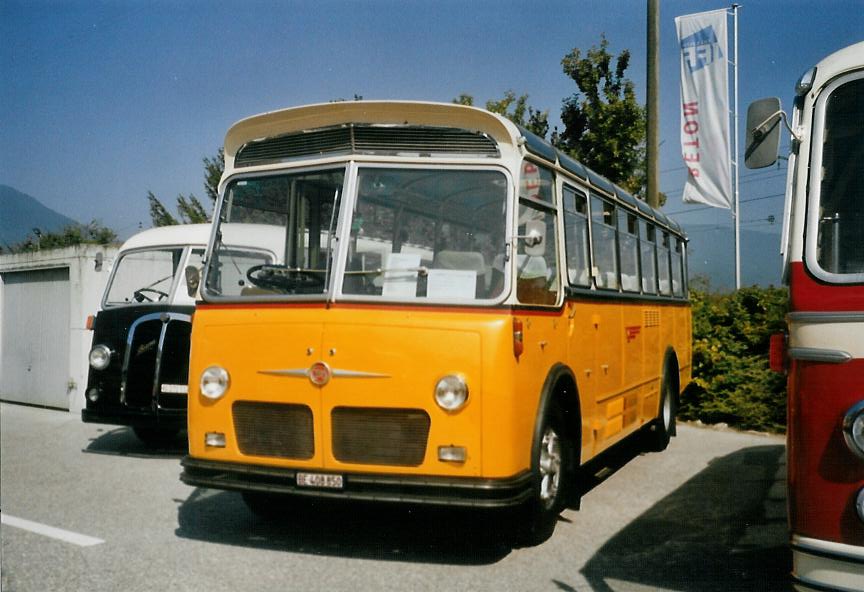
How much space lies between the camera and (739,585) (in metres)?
5.23

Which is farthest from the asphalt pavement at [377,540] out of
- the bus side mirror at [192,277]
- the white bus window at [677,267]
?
the white bus window at [677,267]

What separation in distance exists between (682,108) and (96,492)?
11.2 metres

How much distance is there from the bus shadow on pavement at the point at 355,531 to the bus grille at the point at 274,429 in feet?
1.32

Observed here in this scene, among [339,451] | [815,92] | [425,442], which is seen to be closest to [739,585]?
[425,442]

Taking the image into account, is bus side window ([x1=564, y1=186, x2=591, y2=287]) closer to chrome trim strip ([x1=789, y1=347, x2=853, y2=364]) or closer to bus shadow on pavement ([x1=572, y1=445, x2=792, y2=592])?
bus shadow on pavement ([x1=572, y1=445, x2=792, y2=592])

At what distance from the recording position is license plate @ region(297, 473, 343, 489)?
5.41 m

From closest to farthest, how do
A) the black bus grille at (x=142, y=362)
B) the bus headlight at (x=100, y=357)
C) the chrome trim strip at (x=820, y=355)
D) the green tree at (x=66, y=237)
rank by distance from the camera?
the chrome trim strip at (x=820, y=355)
the black bus grille at (x=142, y=362)
the bus headlight at (x=100, y=357)
the green tree at (x=66, y=237)

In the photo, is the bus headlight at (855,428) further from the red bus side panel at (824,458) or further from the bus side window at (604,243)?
the bus side window at (604,243)

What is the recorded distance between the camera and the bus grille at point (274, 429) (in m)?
5.61

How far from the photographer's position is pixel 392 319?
5.50 meters

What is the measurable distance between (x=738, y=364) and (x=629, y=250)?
459 cm

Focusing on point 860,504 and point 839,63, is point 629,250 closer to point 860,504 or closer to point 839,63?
point 839,63

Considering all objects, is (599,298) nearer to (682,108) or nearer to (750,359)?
(750,359)

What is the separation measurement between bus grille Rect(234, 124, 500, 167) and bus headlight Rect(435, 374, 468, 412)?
5.02 feet
